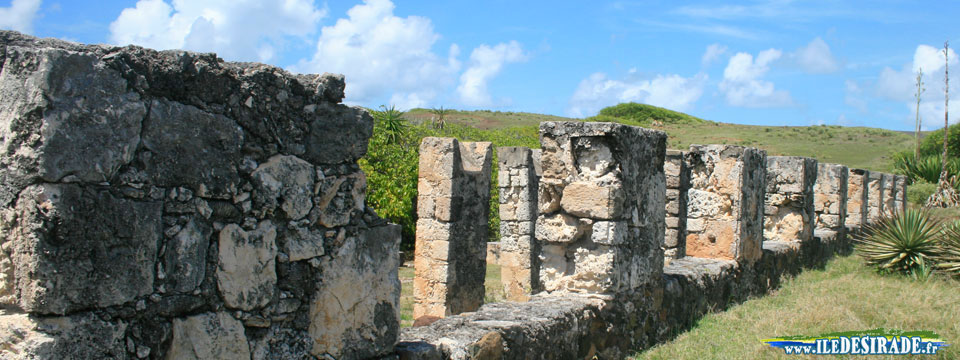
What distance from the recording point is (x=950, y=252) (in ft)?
34.5

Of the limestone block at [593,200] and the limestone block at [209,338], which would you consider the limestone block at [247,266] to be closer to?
the limestone block at [209,338]

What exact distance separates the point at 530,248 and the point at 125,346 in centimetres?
926

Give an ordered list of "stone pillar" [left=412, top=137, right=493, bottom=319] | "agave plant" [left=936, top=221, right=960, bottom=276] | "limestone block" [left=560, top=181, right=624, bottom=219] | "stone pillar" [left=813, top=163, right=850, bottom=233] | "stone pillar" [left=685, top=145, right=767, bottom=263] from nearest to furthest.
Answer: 1. "limestone block" [left=560, top=181, right=624, bottom=219]
2. "stone pillar" [left=685, top=145, right=767, bottom=263]
3. "stone pillar" [left=412, top=137, right=493, bottom=319]
4. "agave plant" [left=936, top=221, right=960, bottom=276]
5. "stone pillar" [left=813, top=163, right=850, bottom=233]

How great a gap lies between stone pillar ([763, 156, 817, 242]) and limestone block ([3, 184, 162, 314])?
1080cm

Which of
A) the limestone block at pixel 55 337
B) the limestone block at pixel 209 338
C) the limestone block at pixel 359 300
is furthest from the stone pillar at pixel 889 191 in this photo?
the limestone block at pixel 55 337

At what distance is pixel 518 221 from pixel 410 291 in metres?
2.06

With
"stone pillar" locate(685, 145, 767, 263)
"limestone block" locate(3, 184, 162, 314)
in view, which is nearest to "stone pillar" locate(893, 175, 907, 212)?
"stone pillar" locate(685, 145, 767, 263)

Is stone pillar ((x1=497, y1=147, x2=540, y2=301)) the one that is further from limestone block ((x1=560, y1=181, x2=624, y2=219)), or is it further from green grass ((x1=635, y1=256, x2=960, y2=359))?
limestone block ((x1=560, y1=181, x2=624, y2=219))

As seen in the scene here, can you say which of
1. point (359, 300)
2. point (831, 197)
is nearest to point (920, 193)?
point (831, 197)

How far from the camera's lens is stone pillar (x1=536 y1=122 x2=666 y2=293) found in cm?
584

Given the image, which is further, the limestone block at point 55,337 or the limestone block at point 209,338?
the limestone block at point 209,338

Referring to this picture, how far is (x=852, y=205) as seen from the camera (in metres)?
17.5

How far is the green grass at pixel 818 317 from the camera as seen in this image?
20.0 ft

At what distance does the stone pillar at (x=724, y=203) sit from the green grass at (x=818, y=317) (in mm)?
725
